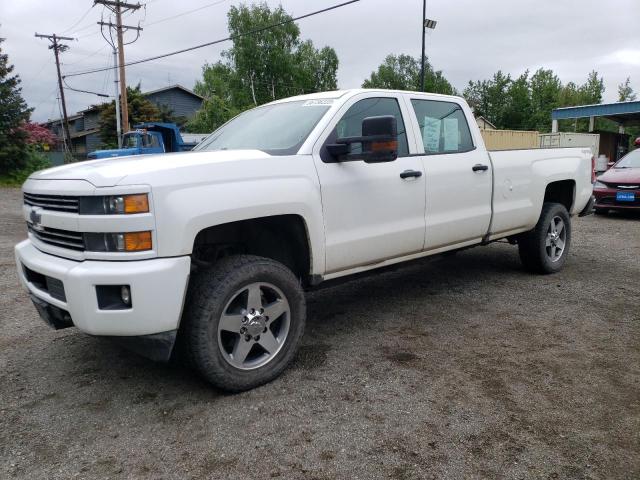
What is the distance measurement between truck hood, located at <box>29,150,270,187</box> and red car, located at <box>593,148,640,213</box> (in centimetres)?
972

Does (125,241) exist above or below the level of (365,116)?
below

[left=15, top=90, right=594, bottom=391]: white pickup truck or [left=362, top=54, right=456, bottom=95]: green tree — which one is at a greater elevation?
[left=362, top=54, right=456, bottom=95]: green tree

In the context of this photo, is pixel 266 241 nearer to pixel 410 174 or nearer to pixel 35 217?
pixel 410 174

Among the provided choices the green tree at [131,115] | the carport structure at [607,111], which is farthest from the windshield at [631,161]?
the green tree at [131,115]

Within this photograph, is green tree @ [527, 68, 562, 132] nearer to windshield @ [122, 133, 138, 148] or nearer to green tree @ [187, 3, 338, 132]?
green tree @ [187, 3, 338, 132]

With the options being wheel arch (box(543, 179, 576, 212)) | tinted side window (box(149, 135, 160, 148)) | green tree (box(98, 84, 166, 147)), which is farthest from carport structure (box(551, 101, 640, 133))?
green tree (box(98, 84, 166, 147))

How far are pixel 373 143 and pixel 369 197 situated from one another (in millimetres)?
529

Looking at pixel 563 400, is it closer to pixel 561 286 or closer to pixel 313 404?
pixel 313 404

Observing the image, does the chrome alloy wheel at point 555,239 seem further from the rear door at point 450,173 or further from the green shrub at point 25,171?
the green shrub at point 25,171

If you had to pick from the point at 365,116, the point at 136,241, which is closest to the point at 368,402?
the point at 136,241

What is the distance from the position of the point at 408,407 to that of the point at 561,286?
327cm

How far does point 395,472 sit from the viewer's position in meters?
2.47

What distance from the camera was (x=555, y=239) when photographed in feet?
19.8

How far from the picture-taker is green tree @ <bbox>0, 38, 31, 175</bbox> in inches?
879
